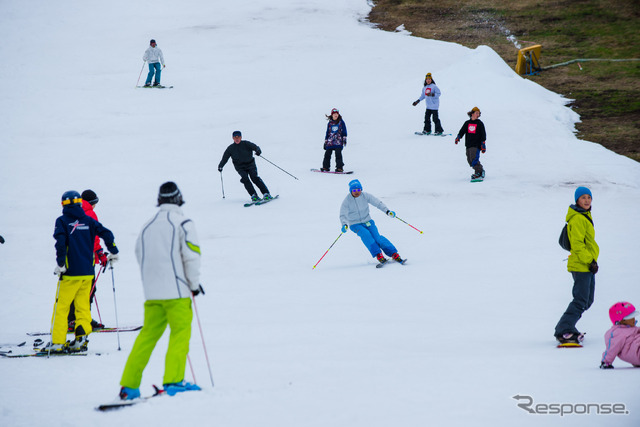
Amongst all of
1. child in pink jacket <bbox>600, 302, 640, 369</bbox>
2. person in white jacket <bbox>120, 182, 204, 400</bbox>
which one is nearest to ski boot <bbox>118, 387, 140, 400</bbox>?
person in white jacket <bbox>120, 182, 204, 400</bbox>

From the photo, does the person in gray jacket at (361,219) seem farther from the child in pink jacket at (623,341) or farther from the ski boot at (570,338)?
the child in pink jacket at (623,341)

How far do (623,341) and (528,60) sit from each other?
75.6 feet

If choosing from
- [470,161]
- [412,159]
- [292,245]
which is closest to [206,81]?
[412,159]

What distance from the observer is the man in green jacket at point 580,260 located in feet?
18.6

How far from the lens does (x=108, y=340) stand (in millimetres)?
6551

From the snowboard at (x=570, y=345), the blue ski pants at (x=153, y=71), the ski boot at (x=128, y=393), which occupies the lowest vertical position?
the snowboard at (x=570, y=345)

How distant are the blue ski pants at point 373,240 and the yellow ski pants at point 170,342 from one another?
4962mm

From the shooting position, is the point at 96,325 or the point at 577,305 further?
the point at 96,325

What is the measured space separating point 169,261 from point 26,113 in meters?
17.1

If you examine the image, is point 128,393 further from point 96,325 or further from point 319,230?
point 319,230

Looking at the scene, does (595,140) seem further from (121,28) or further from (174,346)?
(121,28)

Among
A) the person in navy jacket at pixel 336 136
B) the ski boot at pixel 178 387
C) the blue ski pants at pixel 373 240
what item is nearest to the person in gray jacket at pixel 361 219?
the blue ski pants at pixel 373 240

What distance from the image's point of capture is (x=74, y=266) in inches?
243

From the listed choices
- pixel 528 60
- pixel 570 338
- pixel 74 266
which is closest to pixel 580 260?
pixel 570 338
